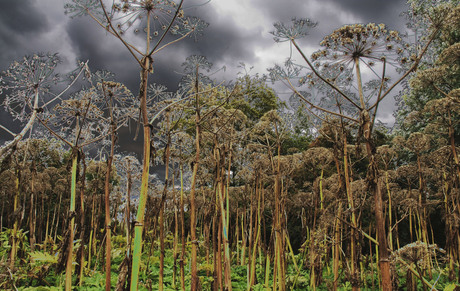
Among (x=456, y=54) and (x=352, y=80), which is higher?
(x=456, y=54)

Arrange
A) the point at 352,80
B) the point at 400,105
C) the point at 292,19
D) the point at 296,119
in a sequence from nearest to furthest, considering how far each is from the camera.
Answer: the point at 292,19 → the point at 352,80 → the point at 296,119 → the point at 400,105

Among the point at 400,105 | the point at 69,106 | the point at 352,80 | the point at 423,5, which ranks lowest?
the point at 69,106

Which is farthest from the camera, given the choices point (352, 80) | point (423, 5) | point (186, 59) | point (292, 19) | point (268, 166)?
point (423, 5)

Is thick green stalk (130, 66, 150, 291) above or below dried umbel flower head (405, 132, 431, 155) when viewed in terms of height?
below

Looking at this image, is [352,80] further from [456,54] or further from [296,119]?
[296,119]

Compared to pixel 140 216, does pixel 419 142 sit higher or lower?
higher

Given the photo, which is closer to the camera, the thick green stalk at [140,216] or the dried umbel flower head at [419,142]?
the thick green stalk at [140,216]

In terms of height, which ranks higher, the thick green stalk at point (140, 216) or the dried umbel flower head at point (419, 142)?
the dried umbel flower head at point (419, 142)

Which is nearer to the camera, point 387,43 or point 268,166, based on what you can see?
point 387,43

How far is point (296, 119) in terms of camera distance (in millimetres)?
6832

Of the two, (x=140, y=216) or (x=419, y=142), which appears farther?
(x=419, y=142)

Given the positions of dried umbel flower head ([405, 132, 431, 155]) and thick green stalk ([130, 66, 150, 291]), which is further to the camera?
dried umbel flower head ([405, 132, 431, 155])

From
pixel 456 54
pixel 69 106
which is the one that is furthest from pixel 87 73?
pixel 456 54

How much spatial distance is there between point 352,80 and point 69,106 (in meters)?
3.35
